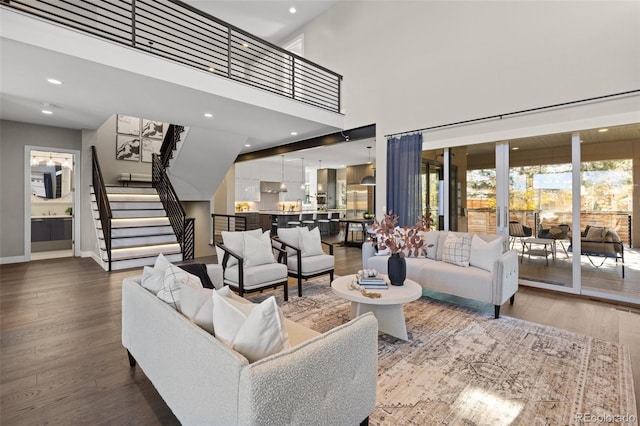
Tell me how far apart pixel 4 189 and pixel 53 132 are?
1436 millimetres

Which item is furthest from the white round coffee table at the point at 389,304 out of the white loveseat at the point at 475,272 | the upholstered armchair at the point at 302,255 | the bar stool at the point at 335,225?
the bar stool at the point at 335,225

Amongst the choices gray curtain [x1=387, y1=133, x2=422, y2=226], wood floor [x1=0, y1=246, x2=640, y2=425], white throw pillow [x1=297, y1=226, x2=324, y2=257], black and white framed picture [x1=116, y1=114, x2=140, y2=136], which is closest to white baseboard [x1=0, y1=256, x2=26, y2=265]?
wood floor [x1=0, y1=246, x2=640, y2=425]

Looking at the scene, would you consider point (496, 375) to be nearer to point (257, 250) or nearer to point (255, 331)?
point (255, 331)

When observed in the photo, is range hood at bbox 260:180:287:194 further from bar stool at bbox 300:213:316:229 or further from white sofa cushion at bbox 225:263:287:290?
white sofa cushion at bbox 225:263:287:290

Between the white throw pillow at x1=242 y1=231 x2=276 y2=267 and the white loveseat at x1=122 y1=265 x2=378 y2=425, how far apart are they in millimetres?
2062

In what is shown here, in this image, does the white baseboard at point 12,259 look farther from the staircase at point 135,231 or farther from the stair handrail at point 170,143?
the stair handrail at point 170,143

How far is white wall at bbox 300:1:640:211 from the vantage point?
365 centimetres

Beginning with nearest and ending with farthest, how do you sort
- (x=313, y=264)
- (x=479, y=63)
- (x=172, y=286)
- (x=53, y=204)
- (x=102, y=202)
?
(x=172, y=286), (x=313, y=264), (x=479, y=63), (x=102, y=202), (x=53, y=204)

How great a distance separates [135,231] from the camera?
6.18 m

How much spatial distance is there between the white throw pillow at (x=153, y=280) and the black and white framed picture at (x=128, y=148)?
306 inches

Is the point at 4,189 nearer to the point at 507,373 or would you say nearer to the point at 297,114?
the point at 297,114

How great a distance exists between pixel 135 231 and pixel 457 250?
19.5ft

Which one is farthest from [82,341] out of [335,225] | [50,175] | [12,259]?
[335,225]

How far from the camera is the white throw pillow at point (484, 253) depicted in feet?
11.9
